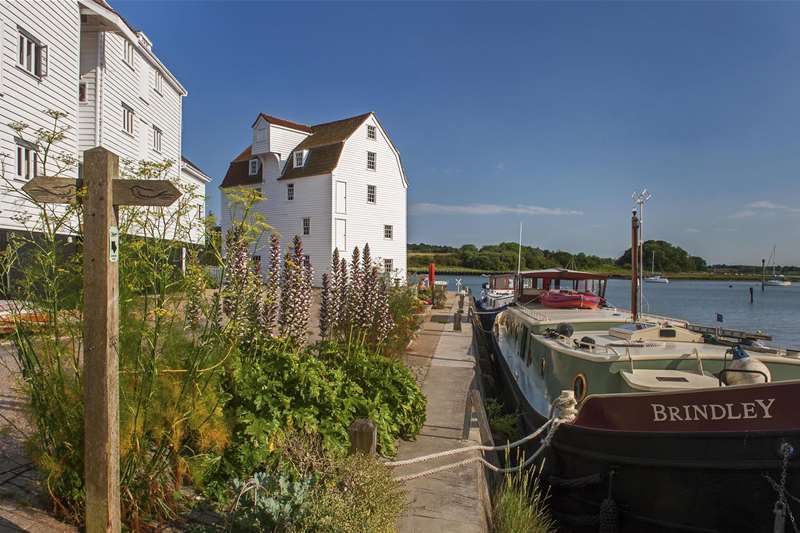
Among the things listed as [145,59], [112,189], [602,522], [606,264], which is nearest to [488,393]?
[602,522]

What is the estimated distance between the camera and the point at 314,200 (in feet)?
110

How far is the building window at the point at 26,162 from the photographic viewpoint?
1485cm

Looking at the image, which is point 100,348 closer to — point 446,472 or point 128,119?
point 446,472

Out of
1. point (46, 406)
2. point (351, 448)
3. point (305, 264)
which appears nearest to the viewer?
point (46, 406)

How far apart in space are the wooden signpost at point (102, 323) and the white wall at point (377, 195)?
2916cm

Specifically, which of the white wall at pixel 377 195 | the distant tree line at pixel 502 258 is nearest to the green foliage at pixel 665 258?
the distant tree line at pixel 502 258

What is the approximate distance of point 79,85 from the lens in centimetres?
1820

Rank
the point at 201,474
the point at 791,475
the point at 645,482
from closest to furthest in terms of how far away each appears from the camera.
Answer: the point at 201,474 < the point at 791,475 < the point at 645,482

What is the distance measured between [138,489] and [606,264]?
255 feet

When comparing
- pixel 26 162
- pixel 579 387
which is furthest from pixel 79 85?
pixel 579 387

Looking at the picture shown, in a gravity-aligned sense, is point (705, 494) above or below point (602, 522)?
above

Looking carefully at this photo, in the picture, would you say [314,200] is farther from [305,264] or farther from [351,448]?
[351,448]

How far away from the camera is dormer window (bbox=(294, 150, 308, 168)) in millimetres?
35094

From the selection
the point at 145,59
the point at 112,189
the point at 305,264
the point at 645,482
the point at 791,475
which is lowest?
the point at 645,482
